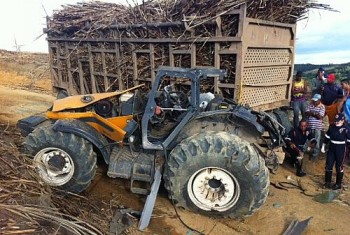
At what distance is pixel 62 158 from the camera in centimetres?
504

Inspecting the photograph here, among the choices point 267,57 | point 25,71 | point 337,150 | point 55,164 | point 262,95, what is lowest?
point 25,71

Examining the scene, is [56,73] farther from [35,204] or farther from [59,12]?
[35,204]

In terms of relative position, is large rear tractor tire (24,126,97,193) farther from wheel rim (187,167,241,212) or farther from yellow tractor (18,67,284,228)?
wheel rim (187,167,241,212)

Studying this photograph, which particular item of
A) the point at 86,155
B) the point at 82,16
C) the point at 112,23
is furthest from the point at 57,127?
the point at 82,16

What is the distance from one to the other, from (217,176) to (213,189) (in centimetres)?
21

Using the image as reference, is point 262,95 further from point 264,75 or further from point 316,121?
point 316,121

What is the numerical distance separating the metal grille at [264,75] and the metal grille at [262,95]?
0.13m

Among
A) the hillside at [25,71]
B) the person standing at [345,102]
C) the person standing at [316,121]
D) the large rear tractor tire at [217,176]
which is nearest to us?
the large rear tractor tire at [217,176]

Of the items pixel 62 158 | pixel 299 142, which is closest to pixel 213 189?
pixel 62 158

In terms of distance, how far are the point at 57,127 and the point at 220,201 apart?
244 centimetres

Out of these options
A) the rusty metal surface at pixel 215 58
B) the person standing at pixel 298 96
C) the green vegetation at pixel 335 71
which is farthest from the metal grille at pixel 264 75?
the green vegetation at pixel 335 71

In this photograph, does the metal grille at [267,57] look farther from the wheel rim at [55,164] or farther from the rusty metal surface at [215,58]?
the wheel rim at [55,164]

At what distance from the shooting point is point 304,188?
5789 mm

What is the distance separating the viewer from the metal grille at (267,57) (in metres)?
6.36
